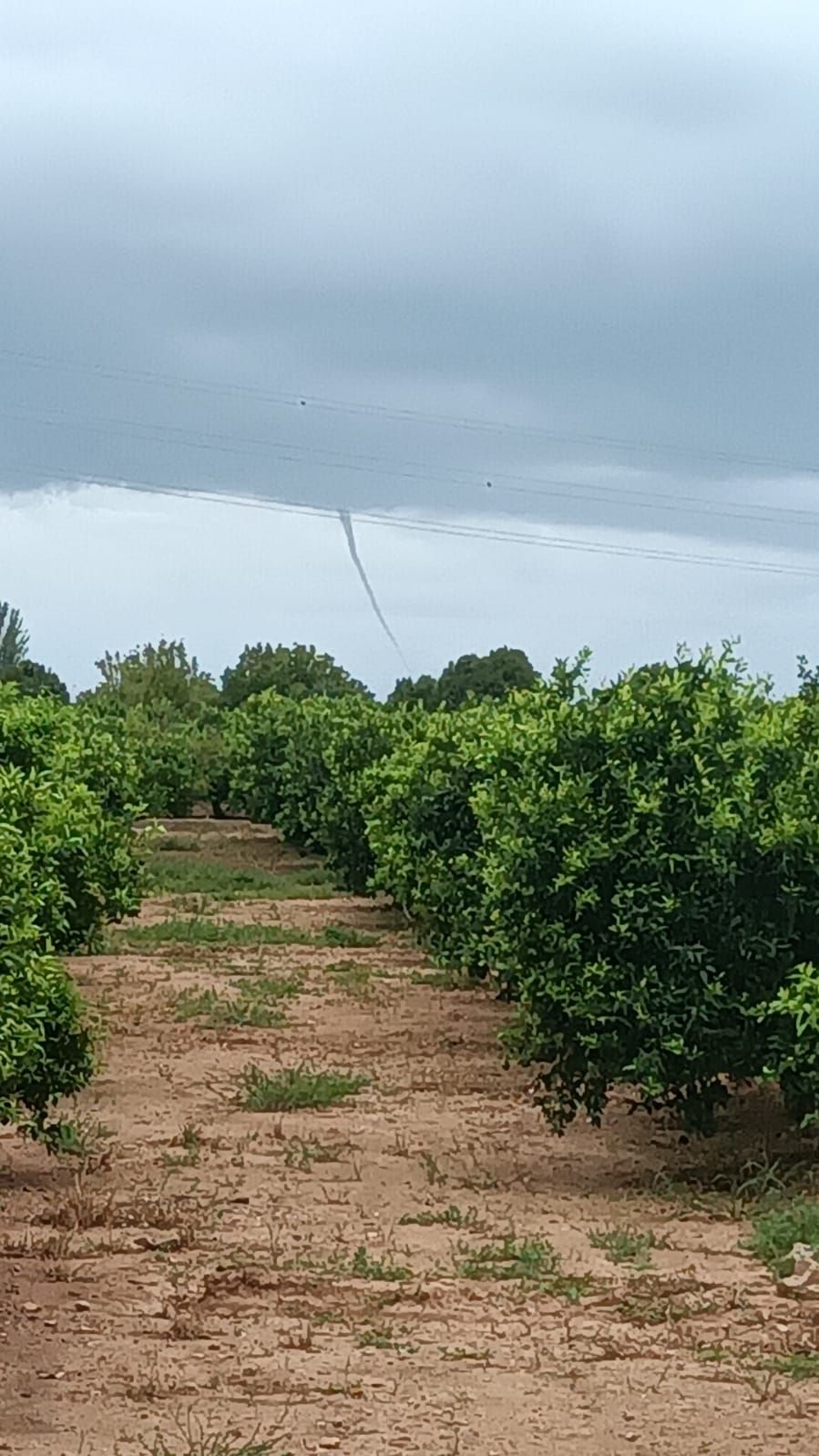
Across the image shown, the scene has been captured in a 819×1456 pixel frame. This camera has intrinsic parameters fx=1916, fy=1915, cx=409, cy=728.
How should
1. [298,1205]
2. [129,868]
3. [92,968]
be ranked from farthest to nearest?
[92,968], [129,868], [298,1205]

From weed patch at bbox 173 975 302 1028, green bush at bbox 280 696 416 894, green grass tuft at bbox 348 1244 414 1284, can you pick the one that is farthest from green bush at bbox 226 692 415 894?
green grass tuft at bbox 348 1244 414 1284

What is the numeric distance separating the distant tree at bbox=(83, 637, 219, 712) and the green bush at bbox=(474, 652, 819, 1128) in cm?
4734

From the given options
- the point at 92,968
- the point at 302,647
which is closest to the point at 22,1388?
the point at 92,968

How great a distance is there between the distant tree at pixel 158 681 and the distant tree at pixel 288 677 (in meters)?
0.75

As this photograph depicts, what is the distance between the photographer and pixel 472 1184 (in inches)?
376

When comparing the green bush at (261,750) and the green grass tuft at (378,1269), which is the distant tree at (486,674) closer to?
the green bush at (261,750)

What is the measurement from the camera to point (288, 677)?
199 ft

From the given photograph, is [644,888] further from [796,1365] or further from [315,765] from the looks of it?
[315,765]

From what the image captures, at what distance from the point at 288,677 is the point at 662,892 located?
2044 inches

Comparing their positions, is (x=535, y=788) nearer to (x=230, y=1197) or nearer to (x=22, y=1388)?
(x=230, y=1197)

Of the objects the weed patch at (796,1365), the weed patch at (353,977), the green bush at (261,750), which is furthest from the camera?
the green bush at (261,750)

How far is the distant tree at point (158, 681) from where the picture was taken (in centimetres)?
5872

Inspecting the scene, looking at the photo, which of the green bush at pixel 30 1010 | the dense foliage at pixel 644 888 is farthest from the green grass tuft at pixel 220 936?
the green bush at pixel 30 1010

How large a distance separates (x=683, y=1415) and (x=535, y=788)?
3.81 meters
